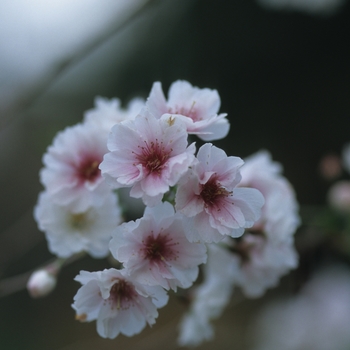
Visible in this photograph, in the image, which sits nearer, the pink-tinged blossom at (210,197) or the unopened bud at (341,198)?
the pink-tinged blossom at (210,197)

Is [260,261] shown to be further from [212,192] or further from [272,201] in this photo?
[212,192]

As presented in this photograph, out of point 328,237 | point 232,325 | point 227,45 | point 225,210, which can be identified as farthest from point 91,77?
point 225,210

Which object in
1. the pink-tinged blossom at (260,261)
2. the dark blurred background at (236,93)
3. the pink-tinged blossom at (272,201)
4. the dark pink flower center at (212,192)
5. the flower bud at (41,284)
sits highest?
A: the dark pink flower center at (212,192)

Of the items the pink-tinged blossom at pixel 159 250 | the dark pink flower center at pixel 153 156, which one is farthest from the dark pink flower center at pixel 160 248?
the dark pink flower center at pixel 153 156

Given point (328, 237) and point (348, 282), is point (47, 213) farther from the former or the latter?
point (348, 282)

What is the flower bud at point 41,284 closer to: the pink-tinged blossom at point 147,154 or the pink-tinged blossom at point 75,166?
the pink-tinged blossom at point 75,166

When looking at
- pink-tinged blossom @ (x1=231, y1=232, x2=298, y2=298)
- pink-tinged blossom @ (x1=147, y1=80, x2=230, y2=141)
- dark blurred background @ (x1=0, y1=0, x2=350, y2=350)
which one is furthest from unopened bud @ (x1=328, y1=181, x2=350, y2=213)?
dark blurred background @ (x1=0, y1=0, x2=350, y2=350)
